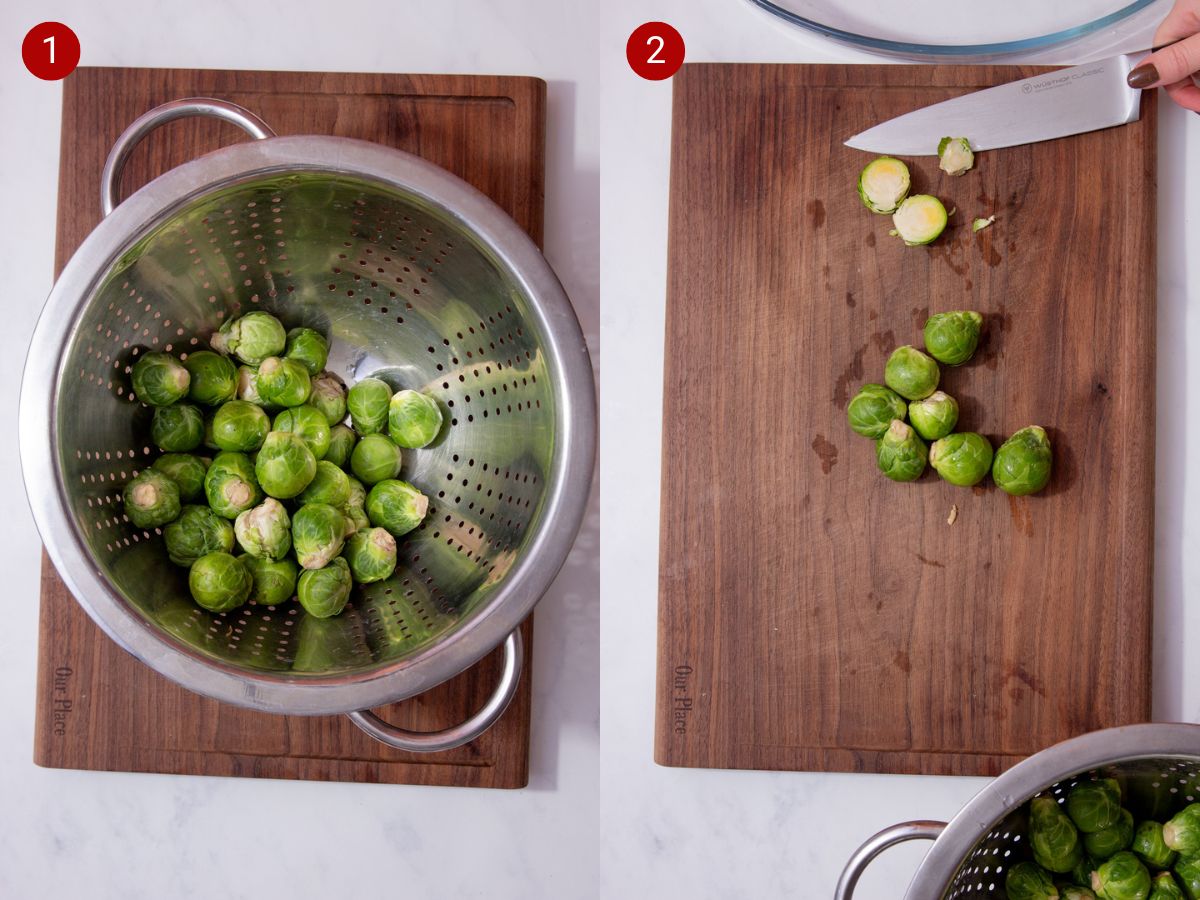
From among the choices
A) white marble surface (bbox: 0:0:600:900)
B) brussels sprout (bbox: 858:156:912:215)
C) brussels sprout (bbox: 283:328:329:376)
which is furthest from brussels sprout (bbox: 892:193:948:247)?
brussels sprout (bbox: 283:328:329:376)

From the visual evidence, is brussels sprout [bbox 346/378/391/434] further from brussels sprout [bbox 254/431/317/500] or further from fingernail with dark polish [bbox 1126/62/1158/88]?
fingernail with dark polish [bbox 1126/62/1158/88]

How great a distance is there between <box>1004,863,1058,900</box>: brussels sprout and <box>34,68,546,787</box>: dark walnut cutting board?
35.8 inches

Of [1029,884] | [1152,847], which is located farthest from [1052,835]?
[1152,847]

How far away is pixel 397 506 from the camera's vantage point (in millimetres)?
1649

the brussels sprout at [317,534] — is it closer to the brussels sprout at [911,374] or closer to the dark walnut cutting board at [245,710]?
the dark walnut cutting board at [245,710]

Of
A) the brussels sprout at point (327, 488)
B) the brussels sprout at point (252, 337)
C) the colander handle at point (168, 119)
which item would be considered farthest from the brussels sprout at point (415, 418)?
the colander handle at point (168, 119)

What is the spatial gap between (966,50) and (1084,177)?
0.35 metres

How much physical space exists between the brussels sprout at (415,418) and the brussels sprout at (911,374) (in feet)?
2.80

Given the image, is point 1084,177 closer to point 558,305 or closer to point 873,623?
point 873,623

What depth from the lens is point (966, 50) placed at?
72.1 inches

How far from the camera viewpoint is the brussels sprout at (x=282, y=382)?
1633 millimetres

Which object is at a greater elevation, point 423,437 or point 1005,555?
point 423,437

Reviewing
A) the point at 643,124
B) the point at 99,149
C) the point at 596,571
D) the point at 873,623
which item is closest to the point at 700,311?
the point at 643,124

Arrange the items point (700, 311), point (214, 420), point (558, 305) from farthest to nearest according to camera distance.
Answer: point (700, 311)
point (214, 420)
point (558, 305)
